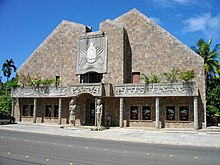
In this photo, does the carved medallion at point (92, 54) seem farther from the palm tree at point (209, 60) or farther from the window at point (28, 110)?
the palm tree at point (209, 60)

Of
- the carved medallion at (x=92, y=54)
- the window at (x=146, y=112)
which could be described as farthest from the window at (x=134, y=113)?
the carved medallion at (x=92, y=54)

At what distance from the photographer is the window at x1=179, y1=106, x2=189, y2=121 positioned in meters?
24.6

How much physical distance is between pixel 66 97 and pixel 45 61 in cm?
772

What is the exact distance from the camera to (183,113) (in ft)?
81.3

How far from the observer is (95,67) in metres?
29.0

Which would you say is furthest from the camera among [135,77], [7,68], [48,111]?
[7,68]

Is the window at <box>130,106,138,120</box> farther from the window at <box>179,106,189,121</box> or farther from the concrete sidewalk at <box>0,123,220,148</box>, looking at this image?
the concrete sidewalk at <box>0,123,220,148</box>

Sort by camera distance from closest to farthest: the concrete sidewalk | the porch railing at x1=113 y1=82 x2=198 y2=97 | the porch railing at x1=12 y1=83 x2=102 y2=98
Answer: the concrete sidewalk → the porch railing at x1=113 y1=82 x2=198 y2=97 → the porch railing at x1=12 y1=83 x2=102 y2=98

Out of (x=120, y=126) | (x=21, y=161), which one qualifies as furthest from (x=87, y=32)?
(x=21, y=161)

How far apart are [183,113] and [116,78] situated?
332 inches

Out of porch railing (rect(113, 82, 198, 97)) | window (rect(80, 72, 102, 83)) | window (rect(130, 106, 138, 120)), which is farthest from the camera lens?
window (rect(80, 72, 102, 83))

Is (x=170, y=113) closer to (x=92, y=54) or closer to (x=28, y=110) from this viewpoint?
(x=92, y=54)

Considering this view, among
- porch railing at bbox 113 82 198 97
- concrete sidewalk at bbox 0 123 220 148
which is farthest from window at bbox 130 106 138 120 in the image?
concrete sidewalk at bbox 0 123 220 148

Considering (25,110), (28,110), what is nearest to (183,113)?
(28,110)
